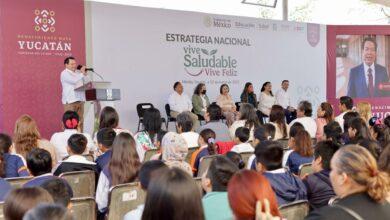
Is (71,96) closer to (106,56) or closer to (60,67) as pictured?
(60,67)

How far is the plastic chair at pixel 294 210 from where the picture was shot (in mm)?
2871

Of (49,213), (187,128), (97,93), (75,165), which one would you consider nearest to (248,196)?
(49,213)

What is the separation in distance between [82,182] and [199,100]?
8082mm

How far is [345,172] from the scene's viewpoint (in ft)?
7.64

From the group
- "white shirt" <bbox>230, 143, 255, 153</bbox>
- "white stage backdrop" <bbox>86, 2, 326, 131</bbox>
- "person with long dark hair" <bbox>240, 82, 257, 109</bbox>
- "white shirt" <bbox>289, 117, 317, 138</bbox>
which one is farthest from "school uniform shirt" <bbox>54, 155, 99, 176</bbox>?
"person with long dark hair" <bbox>240, 82, 257, 109</bbox>

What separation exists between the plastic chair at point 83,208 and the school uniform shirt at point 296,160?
2.15 meters

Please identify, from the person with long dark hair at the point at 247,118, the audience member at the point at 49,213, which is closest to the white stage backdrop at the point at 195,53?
the person with long dark hair at the point at 247,118

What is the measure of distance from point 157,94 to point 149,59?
80cm

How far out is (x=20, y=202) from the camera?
2.23 meters

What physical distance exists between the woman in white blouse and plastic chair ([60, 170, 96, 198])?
9179mm

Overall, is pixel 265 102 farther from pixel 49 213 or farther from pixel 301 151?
pixel 49 213

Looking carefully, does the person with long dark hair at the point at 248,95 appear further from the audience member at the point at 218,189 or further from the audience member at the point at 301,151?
the audience member at the point at 218,189

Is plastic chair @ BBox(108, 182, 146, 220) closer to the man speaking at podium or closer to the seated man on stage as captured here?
the man speaking at podium

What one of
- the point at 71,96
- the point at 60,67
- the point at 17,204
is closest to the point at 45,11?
the point at 60,67
